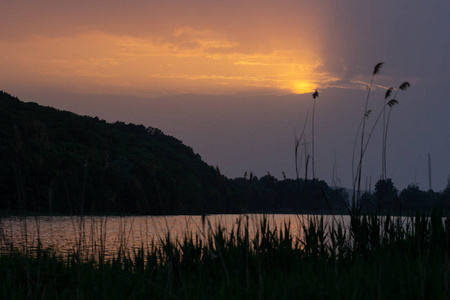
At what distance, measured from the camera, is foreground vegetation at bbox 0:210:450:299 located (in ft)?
17.4

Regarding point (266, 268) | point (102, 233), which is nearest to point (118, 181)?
point (102, 233)

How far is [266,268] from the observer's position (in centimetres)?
771

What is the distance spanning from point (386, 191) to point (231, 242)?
3391 millimetres

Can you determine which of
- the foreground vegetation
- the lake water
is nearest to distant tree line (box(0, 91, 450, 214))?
the lake water

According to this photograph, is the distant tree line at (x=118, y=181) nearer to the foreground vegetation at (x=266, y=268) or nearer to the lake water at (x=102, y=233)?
the lake water at (x=102, y=233)

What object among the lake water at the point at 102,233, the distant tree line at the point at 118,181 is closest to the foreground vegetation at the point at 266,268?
the lake water at the point at 102,233

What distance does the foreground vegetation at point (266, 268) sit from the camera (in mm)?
5301

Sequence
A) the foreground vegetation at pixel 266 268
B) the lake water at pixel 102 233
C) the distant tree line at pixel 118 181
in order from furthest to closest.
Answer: the distant tree line at pixel 118 181 < the lake water at pixel 102 233 < the foreground vegetation at pixel 266 268

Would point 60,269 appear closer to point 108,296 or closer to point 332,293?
point 108,296

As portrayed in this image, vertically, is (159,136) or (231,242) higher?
(159,136)

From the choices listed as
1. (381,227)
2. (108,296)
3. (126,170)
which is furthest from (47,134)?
(126,170)

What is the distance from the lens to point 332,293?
16.5 ft

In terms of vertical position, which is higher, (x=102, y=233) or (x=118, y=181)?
(x=118, y=181)

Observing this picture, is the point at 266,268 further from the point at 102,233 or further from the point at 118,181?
the point at 118,181
